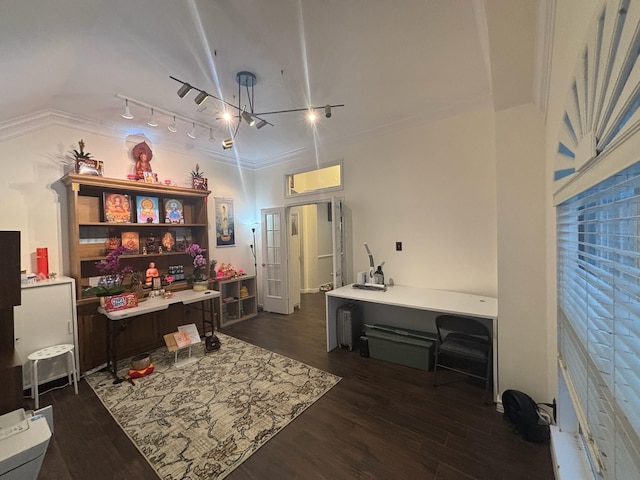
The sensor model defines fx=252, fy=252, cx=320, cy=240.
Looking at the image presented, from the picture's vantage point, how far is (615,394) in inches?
28.4

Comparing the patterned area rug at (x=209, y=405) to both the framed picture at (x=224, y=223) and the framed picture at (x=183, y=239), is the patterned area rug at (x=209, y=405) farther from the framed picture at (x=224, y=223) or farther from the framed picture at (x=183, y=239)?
the framed picture at (x=224, y=223)

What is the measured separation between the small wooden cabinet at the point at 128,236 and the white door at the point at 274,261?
1228mm

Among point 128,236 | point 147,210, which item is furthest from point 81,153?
point 128,236

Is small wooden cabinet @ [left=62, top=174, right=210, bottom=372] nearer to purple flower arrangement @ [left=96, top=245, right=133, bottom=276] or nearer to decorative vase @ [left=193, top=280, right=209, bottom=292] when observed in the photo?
purple flower arrangement @ [left=96, top=245, right=133, bottom=276]

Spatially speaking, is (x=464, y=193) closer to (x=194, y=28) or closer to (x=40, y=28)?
(x=194, y=28)

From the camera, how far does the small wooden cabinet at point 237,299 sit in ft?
14.4

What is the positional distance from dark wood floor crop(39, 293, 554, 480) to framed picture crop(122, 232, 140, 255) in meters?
1.58

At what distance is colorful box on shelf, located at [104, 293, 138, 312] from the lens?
9.02 ft

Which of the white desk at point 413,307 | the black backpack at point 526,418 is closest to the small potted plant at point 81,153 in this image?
the white desk at point 413,307

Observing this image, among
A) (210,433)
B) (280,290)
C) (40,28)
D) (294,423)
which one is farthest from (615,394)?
(280,290)

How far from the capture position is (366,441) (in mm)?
1844

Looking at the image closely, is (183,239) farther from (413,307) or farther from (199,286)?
(413,307)

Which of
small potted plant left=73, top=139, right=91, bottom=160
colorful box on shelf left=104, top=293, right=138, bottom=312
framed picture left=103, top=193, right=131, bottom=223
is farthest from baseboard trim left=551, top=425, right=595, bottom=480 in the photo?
small potted plant left=73, top=139, right=91, bottom=160

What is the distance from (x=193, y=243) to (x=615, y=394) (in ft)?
14.8
